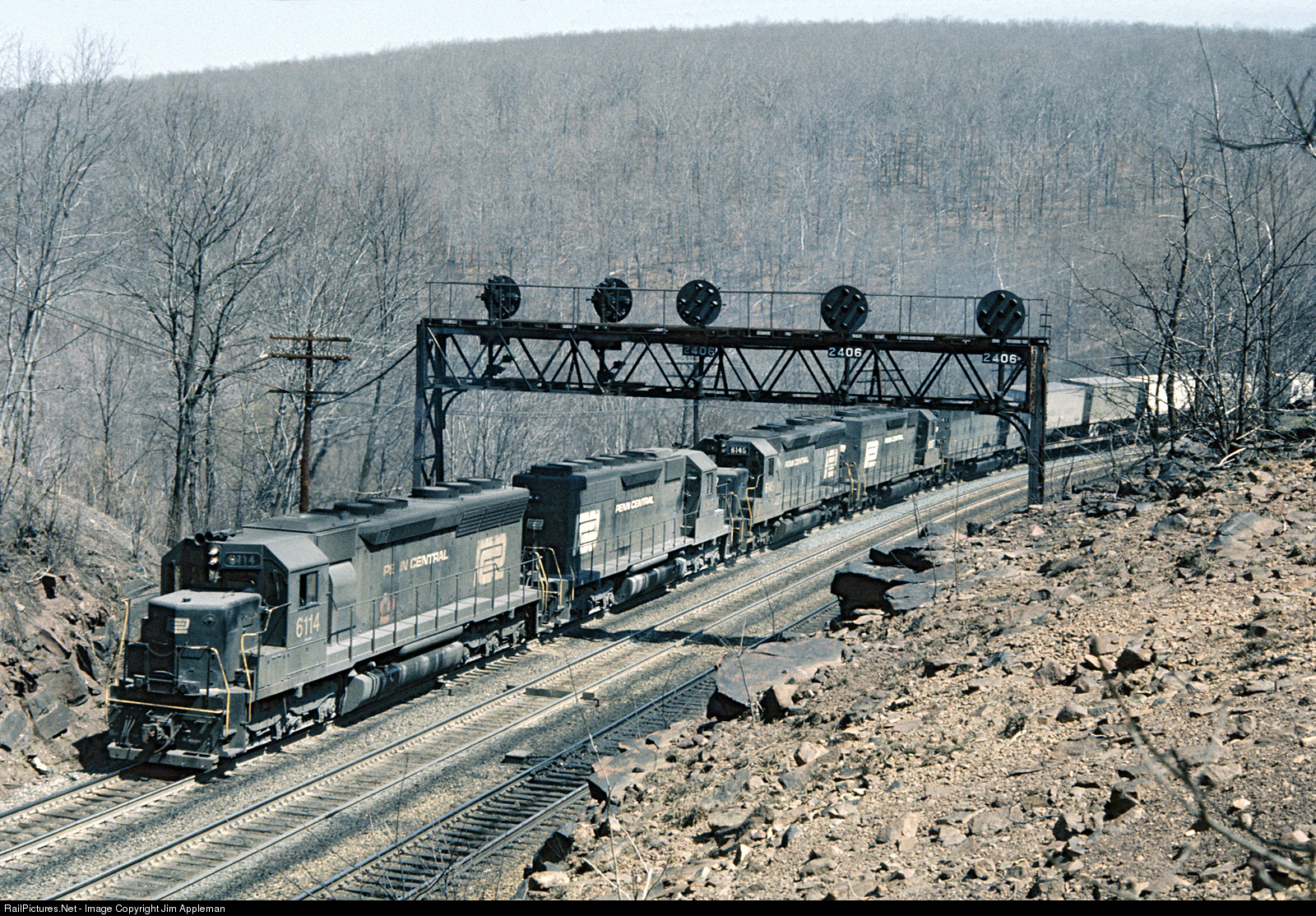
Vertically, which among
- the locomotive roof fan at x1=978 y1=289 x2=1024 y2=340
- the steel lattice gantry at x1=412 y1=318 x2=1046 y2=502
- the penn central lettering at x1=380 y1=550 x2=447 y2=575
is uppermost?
the locomotive roof fan at x1=978 y1=289 x2=1024 y2=340

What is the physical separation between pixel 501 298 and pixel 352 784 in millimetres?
17946

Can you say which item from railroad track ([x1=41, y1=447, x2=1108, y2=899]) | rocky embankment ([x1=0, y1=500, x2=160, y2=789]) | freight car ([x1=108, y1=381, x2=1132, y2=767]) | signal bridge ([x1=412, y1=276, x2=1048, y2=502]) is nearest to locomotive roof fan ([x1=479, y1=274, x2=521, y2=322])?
signal bridge ([x1=412, y1=276, x2=1048, y2=502])

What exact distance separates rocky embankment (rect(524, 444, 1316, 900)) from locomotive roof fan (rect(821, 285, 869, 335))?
40.3 feet

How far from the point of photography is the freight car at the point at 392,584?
59.2ft

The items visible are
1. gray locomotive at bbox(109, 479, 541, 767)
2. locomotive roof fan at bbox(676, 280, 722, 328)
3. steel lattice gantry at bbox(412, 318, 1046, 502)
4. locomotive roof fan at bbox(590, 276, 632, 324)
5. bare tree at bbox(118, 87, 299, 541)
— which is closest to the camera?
gray locomotive at bbox(109, 479, 541, 767)

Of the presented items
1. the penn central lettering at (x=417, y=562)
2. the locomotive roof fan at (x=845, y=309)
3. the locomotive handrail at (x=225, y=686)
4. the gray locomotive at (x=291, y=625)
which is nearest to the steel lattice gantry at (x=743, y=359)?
the locomotive roof fan at (x=845, y=309)

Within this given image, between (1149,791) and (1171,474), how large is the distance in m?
15.1

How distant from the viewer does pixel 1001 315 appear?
28.7 m

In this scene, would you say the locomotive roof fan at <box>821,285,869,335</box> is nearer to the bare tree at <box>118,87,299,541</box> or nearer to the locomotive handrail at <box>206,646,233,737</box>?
the locomotive handrail at <box>206,646,233,737</box>

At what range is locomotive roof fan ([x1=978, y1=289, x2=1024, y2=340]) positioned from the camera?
28598 mm

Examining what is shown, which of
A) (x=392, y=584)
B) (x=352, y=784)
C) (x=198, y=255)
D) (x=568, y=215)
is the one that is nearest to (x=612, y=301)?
(x=392, y=584)

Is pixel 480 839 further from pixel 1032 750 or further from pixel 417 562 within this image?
pixel 1032 750

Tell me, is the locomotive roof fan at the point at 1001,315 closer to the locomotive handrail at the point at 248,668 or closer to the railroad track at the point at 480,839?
the railroad track at the point at 480,839

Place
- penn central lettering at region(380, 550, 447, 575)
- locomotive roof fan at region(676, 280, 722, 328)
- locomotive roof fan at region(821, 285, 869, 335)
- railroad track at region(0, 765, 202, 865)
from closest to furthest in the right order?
railroad track at region(0, 765, 202, 865) → penn central lettering at region(380, 550, 447, 575) → locomotive roof fan at region(821, 285, 869, 335) → locomotive roof fan at region(676, 280, 722, 328)
